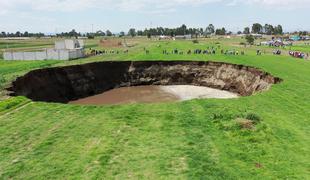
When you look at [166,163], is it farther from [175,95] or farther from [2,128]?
[175,95]

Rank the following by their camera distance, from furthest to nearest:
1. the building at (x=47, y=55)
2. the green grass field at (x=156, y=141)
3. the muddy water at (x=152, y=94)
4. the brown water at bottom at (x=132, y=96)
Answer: the building at (x=47, y=55) → the muddy water at (x=152, y=94) → the brown water at bottom at (x=132, y=96) → the green grass field at (x=156, y=141)

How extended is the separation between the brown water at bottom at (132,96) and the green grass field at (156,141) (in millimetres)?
17049

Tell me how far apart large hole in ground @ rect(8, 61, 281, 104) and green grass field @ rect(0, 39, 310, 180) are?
14085mm

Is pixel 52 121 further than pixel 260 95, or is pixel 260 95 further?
pixel 260 95

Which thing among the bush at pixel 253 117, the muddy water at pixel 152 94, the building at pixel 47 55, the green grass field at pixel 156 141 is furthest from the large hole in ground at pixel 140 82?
the bush at pixel 253 117

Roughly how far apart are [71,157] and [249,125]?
10.9m

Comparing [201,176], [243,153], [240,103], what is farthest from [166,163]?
[240,103]

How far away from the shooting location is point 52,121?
23.3m

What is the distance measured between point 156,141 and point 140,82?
131ft

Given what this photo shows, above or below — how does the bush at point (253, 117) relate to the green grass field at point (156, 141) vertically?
above

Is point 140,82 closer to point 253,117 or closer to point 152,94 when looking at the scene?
point 152,94

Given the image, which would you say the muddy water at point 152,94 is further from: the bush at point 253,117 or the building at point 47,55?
the bush at point 253,117

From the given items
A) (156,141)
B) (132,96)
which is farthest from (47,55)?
(156,141)

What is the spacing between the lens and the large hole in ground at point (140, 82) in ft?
144
